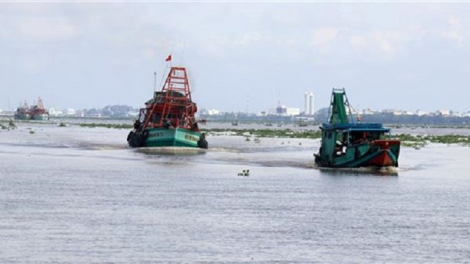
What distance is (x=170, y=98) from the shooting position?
105 m

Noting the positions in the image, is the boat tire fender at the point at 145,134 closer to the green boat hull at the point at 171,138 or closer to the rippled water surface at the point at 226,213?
the green boat hull at the point at 171,138

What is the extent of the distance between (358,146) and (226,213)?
28.8 m

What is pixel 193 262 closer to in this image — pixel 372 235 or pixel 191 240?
pixel 191 240

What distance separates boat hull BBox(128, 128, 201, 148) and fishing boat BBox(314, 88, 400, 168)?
77.4ft

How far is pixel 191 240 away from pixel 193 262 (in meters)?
4.48

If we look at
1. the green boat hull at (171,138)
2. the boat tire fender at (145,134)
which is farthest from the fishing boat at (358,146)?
the boat tire fender at (145,134)

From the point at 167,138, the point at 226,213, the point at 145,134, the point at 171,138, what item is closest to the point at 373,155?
the point at 226,213

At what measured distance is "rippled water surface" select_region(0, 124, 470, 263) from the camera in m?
35.8

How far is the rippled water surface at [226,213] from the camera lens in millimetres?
35812

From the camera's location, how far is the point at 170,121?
103 meters

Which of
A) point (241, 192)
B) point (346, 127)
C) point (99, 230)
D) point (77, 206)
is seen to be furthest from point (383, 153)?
point (99, 230)

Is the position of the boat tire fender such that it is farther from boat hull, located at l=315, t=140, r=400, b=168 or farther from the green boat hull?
boat hull, located at l=315, t=140, r=400, b=168

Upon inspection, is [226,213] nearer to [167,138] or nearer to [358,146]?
[358,146]

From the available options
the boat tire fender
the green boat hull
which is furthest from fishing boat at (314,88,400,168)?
the boat tire fender
